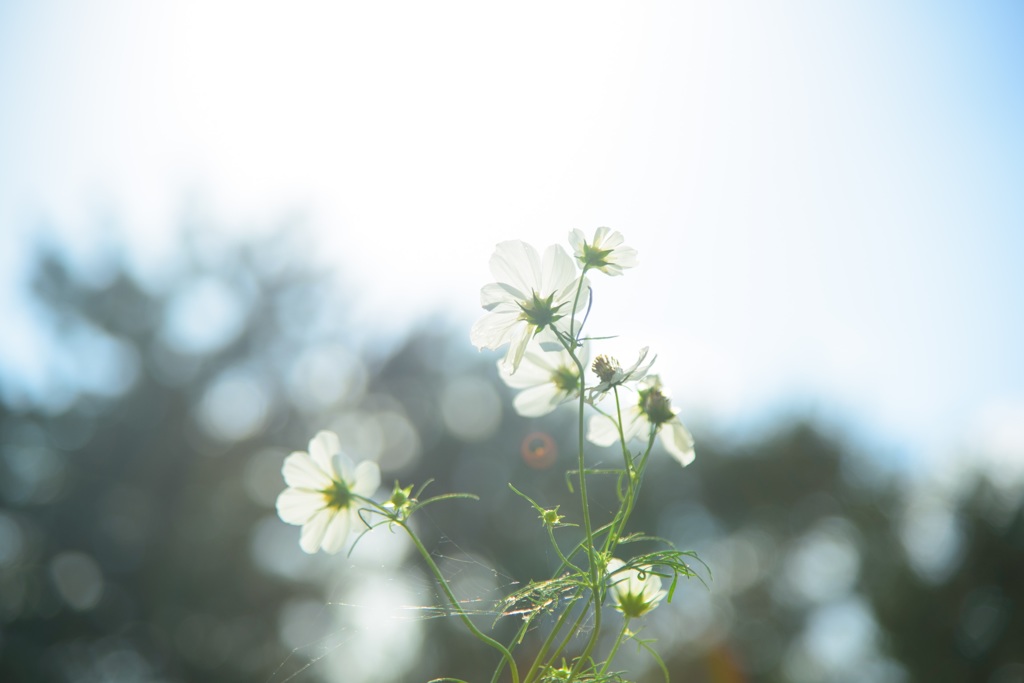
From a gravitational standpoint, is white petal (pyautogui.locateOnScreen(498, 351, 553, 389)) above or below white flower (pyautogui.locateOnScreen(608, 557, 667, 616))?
above

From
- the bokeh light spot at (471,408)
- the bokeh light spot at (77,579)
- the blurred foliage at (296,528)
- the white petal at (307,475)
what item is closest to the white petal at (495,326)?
the white petal at (307,475)

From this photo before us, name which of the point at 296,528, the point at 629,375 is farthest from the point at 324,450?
the point at 296,528

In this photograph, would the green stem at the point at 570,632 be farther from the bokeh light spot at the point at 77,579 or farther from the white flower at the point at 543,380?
the bokeh light spot at the point at 77,579

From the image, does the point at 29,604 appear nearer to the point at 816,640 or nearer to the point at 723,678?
the point at 723,678

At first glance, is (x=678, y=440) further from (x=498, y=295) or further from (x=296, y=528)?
(x=296, y=528)

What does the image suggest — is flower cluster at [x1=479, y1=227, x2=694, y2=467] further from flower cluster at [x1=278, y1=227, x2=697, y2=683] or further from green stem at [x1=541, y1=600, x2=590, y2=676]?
green stem at [x1=541, y1=600, x2=590, y2=676]

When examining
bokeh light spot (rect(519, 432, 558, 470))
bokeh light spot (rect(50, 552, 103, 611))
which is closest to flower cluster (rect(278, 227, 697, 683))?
bokeh light spot (rect(519, 432, 558, 470))
